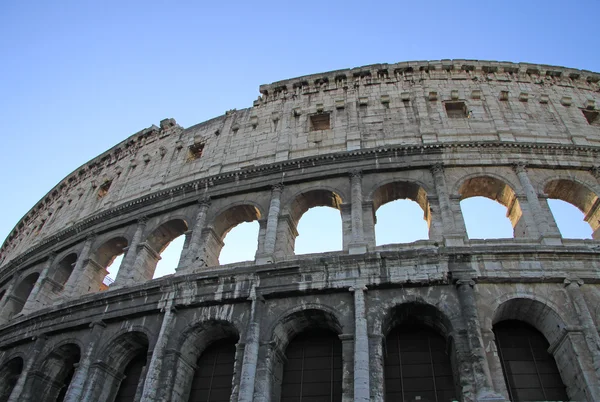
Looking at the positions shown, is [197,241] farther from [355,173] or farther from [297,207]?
[355,173]

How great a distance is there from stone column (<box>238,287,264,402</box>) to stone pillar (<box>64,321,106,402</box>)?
4737 mm

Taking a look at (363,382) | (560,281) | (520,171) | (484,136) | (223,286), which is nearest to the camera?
Answer: (363,382)

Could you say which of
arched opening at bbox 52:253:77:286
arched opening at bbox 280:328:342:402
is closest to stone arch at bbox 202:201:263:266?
→ arched opening at bbox 280:328:342:402

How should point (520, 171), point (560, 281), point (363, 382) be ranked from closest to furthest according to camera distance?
point (363, 382), point (560, 281), point (520, 171)

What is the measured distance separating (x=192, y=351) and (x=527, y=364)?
8.13m

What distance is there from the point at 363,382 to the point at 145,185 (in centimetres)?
1239

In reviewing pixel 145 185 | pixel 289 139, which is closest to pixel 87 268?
pixel 145 185

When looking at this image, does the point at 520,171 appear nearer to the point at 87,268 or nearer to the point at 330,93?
the point at 330,93

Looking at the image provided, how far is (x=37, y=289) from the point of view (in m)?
17.4

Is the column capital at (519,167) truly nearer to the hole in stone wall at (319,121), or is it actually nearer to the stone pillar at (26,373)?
the hole in stone wall at (319,121)

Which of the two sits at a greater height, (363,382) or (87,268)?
(87,268)

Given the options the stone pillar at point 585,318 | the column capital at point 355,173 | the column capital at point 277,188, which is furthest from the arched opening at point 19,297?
the stone pillar at point 585,318

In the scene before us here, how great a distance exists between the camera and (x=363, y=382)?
986 cm

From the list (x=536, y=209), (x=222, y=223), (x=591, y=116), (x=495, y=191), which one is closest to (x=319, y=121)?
(x=222, y=223)
